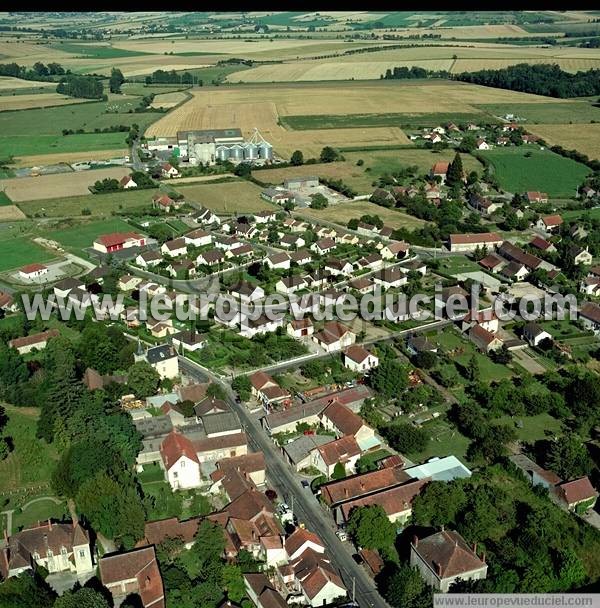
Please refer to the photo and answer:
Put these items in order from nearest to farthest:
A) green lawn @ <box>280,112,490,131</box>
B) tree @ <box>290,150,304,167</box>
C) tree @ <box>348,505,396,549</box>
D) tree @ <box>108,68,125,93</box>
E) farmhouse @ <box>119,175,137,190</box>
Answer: tree @ <box>348,505,396,549</box> → farmhouse @ <box>119,175,137,190</box> → tree @ <box>290,150,304,167</box> → green lawn @ <box>280,112,490,131</box> → tree @ <box>108,68,125,93</box>

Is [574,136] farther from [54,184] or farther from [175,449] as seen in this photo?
[175,449]

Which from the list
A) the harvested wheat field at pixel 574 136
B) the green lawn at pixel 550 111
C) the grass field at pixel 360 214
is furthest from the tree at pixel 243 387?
the green lawn at pixel 550 111

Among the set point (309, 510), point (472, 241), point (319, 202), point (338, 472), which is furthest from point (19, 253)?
point (309, 510)

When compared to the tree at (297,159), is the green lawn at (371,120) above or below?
above

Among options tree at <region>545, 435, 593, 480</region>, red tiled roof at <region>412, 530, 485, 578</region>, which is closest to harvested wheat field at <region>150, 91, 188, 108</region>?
tree at <region>545, 435, 593, 480</region>

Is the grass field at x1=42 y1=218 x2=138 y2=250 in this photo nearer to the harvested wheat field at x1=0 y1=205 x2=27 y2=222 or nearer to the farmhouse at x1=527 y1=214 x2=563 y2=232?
the harvested wheat field at x1=0 y1=205 x2=27 y2=222

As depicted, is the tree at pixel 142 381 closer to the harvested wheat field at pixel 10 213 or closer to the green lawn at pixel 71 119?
the harvested wheat field at pixel 10 213
